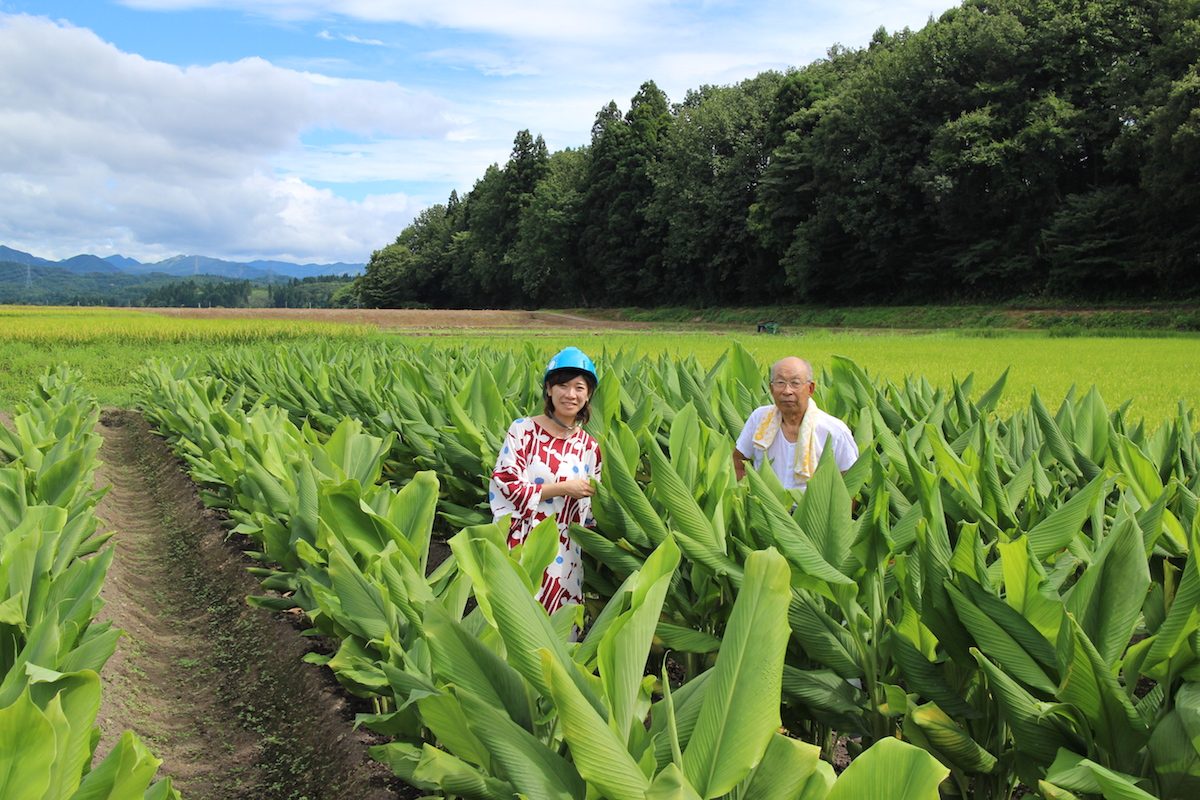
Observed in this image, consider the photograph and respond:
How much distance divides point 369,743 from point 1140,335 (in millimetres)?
25454

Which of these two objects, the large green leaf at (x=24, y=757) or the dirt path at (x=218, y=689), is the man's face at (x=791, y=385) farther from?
the large green leaf at (x=24, y=757)

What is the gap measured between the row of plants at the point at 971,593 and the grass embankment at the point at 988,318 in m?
24.8

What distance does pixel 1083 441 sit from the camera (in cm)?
334

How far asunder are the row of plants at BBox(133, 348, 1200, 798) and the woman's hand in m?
0.19

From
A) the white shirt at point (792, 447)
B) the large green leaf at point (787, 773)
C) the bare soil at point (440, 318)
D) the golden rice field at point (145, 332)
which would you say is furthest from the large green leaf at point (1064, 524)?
the bare soil at point (440, 318)

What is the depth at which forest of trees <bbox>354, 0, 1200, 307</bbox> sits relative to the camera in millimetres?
29422

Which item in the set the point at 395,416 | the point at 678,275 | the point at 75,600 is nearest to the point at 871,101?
the point at 678,275

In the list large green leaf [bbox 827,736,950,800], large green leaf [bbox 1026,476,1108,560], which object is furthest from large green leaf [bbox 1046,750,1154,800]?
large green leaf [bbox 1026,476,1108,560]

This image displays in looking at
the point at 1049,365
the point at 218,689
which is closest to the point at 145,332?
the point at 1049,365

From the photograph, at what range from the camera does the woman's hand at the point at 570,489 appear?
9.88 feet

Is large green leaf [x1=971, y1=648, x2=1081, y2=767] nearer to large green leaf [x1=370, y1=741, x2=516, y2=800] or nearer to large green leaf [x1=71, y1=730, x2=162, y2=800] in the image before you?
large green leaf [x1=370, y1=741, x2=516, y2=800]

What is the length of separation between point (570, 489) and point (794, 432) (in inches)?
34.8

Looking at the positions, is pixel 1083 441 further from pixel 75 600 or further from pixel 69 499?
pixel 69 499

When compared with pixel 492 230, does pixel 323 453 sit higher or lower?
lower
